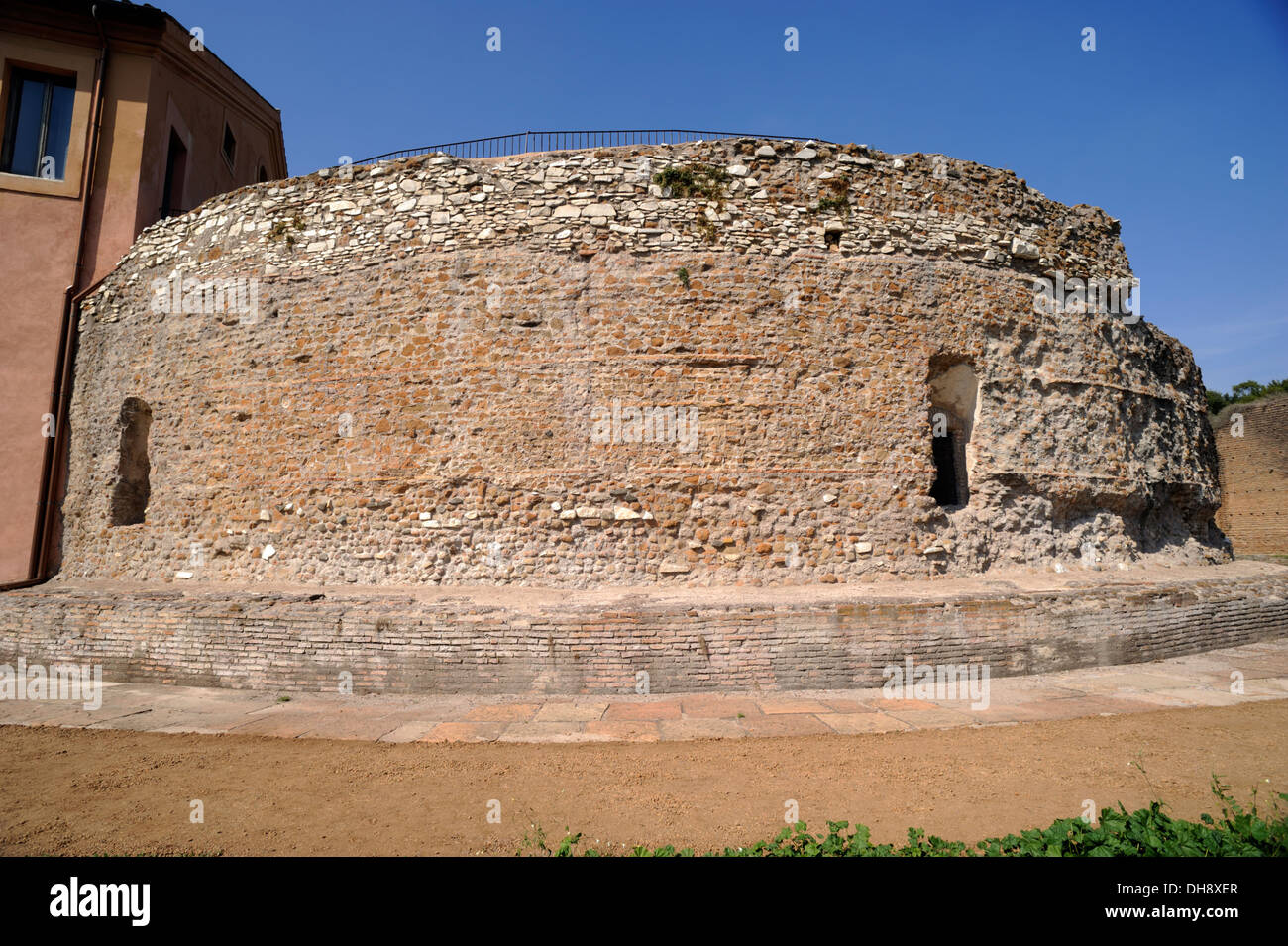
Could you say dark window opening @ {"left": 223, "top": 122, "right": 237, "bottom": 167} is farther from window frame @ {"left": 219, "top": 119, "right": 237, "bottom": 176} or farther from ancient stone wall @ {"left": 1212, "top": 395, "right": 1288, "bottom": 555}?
ancient stone wall @ {"left": 1212, "top": 395, "right": 1288, "bottom": 555}

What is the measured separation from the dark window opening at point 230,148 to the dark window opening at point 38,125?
2891 millimetres

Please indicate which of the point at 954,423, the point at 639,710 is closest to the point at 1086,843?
the point at 639,710

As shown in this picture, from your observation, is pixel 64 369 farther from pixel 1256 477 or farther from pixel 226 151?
pixel 1256 477

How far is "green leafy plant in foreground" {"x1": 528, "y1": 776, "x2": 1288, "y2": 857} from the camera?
277cm

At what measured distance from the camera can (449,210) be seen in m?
8.86

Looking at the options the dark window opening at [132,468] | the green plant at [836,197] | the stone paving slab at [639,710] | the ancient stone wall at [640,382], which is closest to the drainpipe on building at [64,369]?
the dark window opening at [132,468]

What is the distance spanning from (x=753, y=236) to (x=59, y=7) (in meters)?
12.7

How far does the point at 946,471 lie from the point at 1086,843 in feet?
22.9

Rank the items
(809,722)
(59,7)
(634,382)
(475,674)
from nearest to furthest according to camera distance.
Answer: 1. (809,722)
2. (475,674)
3. (634,382)
4. (59,7)

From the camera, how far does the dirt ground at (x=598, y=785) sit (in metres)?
3.66

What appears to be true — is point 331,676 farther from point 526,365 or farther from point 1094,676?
point 1094,676

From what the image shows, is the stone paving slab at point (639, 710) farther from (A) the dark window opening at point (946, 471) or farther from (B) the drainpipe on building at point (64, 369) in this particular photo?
(B) the drainpipe on building at point (64, 369)

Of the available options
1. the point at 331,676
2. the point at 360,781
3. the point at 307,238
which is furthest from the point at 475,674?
the point at 307,238

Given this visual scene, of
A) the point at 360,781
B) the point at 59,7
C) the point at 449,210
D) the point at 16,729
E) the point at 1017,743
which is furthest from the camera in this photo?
the point at 59,7
